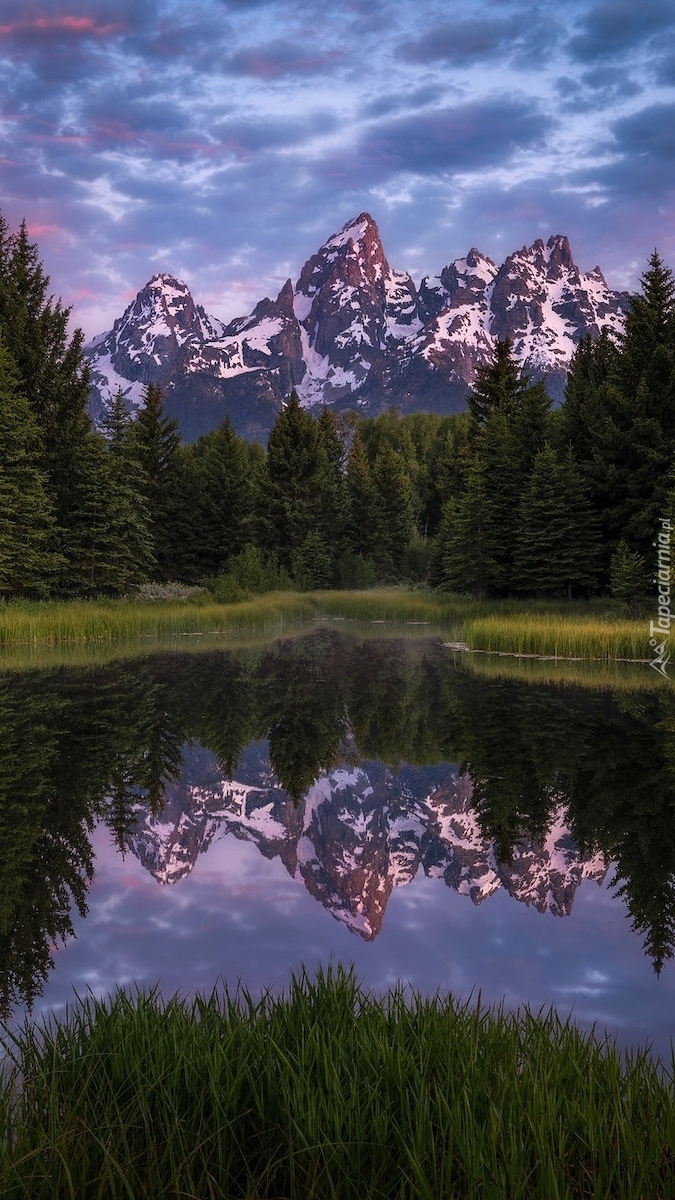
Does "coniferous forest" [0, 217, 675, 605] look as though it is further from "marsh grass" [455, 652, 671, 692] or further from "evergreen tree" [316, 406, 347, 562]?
"evergreen tree" [316, 406, 347, 562]

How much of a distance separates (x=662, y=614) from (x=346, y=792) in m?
23.1

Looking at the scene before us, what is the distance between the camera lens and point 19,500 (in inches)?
1346

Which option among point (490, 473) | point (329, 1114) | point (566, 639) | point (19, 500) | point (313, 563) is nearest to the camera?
point (329, 1114)

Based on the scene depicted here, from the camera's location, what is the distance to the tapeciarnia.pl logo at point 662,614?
21047 mm

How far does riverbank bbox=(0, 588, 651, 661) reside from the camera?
2295cm

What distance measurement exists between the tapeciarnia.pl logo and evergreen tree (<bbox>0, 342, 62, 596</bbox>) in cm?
2329

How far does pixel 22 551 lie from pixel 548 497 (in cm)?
2187

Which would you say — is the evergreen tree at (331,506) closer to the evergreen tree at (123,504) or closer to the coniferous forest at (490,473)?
the coniferous forest at (490,473)

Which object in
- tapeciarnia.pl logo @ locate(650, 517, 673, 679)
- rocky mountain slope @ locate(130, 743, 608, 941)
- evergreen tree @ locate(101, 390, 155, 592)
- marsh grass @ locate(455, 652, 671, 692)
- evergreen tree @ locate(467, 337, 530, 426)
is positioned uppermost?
evergreen tree @ locate(467, 337, 530, 426)

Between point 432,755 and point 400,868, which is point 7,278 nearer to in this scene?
point 432,755

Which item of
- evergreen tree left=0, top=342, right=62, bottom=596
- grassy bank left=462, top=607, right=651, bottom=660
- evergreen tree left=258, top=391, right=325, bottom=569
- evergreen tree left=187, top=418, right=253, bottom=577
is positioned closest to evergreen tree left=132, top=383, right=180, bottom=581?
evergreen tree left=187, top=418, right=253, bottom=577

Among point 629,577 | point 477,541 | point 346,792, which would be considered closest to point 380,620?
point 477,541

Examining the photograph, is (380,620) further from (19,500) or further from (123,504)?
(19,500)

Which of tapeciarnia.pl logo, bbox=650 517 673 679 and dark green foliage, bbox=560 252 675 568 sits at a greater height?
dark green foliage, bbox=560 252 675 568
